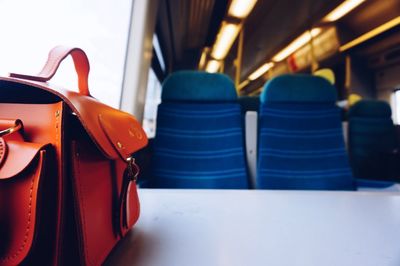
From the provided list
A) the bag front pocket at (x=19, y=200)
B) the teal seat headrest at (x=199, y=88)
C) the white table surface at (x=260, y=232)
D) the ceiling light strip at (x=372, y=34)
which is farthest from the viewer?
the ceiling light strip at (x=372, y=34)

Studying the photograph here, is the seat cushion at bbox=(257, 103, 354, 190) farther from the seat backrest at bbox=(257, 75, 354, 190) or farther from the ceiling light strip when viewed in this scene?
the ceiling light strip

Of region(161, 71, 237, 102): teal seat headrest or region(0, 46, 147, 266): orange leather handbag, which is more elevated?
region(161, 71, 237, 102): teal seat headrest

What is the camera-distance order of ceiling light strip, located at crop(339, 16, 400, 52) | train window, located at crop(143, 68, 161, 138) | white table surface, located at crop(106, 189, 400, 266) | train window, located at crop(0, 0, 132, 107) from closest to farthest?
white table surface, located at crop(106, 189, 400, 266) → train window, located at crop(0, 0, 132, 107) → train window, located at crop(143, 68, 161, 138) → ceiling light strip, located at crop(339, 16, 400, 52)

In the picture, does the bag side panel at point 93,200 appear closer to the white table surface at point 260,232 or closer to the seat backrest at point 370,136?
the white table surface at point 260,232

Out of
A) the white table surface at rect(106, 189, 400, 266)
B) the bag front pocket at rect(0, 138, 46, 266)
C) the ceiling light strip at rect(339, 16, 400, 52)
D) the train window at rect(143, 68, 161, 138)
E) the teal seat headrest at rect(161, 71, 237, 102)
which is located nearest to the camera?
the bag front pocket at rect(0, 138, 46, 266)

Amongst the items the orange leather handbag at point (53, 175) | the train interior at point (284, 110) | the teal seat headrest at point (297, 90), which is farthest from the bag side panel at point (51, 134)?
the teal seat headrest at point (297, 90)

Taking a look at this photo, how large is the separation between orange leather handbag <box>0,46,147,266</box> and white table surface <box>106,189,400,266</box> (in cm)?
11

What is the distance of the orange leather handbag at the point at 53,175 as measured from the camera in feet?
0.83

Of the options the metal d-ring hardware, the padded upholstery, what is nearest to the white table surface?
the metal d-ring hardware

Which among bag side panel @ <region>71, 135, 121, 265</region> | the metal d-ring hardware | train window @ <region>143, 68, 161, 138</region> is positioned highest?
train window @ <region>143, 68, 161, 138</region>

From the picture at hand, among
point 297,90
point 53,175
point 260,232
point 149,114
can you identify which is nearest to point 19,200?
point 53,175

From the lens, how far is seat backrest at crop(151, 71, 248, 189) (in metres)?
1.17

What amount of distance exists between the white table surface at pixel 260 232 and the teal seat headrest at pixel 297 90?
695mm

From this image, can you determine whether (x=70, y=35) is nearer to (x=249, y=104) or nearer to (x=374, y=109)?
(x=249, y=104)
